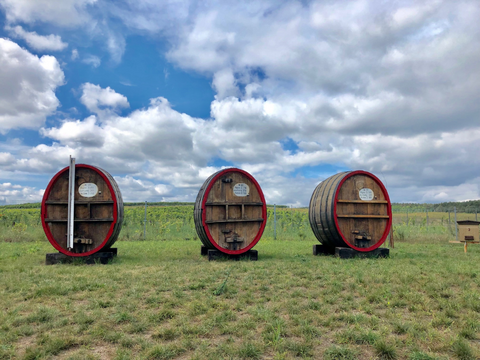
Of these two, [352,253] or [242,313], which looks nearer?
[242,313]

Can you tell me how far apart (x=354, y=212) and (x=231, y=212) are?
11.0 ft

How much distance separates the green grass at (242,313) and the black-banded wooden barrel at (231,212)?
1.51 metres

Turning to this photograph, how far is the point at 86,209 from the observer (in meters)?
7.98

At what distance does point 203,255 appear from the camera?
8992mm

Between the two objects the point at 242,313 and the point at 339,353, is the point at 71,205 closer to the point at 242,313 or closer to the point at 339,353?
the point at 242,313

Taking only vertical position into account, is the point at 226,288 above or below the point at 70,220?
below

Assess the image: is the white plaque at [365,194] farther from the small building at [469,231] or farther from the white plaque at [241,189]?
the small building at [469,231]

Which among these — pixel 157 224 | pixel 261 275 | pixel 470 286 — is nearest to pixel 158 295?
pixel 261 275

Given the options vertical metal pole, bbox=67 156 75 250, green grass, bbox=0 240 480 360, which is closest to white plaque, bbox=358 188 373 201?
green grass, bbox=0 240 480 360

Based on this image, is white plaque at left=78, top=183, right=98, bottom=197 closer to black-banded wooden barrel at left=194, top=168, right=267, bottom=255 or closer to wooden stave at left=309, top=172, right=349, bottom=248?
black-banded wooden barrel at left=194, top=168, right=267, bottom=255

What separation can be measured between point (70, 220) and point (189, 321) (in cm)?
520

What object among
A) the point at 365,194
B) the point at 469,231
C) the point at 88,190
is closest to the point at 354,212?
the point at 365,194

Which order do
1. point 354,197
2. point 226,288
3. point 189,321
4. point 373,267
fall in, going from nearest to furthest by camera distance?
point 189,321
point 226,288
point 373,267
point 354,197

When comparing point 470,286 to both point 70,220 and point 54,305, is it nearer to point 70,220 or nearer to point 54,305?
point 54,305
